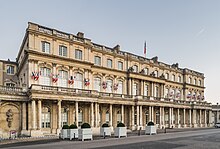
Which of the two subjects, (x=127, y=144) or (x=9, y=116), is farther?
(x=9, y=116)

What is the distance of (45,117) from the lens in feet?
92.8

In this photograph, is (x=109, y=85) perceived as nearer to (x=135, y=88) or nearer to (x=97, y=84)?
(x=97, y=84)

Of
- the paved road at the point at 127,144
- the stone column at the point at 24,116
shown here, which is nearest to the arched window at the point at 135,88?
the stone column at the point at 24,116

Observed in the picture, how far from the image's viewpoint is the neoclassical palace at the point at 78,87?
2662 centimetres

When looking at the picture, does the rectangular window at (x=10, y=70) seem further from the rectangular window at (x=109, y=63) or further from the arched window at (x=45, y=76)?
the rectangular window at (x=109, y=63)

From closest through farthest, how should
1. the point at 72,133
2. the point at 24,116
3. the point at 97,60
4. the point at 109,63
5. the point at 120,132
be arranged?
the point at 72,133
the point at 120,132
the point at 24,116
the point at 97,60
the point at 109,63

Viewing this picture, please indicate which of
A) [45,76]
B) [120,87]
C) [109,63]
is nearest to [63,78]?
[45,76]

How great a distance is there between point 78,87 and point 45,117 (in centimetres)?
703

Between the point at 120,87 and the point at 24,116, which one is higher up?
the point at 120,87

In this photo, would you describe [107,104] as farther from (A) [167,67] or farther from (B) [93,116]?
(A) [167,67]

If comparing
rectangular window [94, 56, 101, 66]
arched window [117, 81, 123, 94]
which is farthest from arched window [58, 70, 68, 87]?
arched window [117, 81, 123, 94]

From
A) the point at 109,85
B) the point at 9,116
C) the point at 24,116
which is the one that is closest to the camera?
the point at 9,116

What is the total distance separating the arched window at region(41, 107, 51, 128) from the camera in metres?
27.9

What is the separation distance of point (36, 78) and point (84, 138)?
37.1ft
